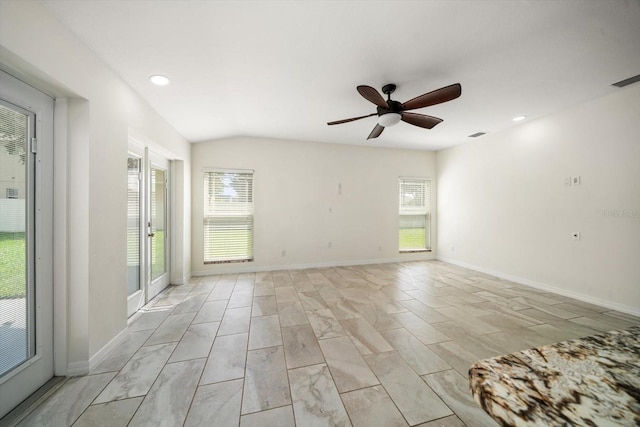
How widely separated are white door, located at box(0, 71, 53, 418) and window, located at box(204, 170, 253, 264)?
279 centimetres

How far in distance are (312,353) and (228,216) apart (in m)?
3.32

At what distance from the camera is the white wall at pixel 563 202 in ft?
9.60

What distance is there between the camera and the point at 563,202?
3520 mm

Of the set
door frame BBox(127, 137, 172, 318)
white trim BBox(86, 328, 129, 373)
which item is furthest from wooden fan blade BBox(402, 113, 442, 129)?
white trim BBox(86, 328, 129, 373)

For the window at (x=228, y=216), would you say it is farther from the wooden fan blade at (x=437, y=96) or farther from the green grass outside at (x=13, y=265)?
the wooden fan blade at (x=437, y=96)

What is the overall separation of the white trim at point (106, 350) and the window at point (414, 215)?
5.21m

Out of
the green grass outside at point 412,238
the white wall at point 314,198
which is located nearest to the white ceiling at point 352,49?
the white wall at point 314,198

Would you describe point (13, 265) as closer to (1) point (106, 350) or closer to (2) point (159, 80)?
(1) point (106, 350)

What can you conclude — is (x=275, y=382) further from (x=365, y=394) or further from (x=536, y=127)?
(x=536, y=127)

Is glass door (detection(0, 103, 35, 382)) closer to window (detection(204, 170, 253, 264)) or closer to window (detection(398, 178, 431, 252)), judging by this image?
window (detection(204, 170, 253, 264))

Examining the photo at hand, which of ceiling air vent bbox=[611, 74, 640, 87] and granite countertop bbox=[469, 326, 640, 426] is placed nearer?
granite countertop bbox=[469, 326, 640, 426]

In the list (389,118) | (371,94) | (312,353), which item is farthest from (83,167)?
(389,118)

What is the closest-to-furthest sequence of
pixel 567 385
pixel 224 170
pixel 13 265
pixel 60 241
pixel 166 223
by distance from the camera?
pixel 567 385, pixel 13 265, pixel 60 241, pixel 166 223, pixel 224 170

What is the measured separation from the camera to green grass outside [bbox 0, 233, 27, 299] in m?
1.50
